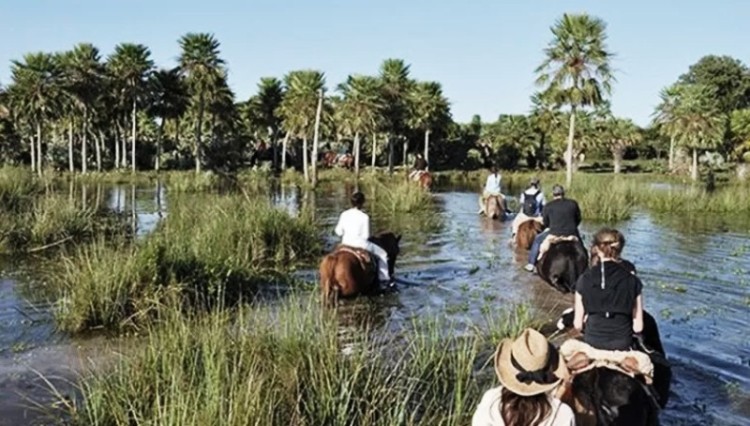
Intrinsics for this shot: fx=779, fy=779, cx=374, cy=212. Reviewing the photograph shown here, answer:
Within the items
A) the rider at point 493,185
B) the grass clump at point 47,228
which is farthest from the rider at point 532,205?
the grass clump at point 47,228

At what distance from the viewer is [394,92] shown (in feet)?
205

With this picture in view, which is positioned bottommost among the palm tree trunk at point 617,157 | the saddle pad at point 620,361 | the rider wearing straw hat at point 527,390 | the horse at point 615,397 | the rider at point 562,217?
the horse at point 615,397

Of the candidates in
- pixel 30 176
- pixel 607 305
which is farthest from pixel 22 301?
pixel 30 176

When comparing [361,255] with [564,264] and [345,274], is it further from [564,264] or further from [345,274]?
[564,264]

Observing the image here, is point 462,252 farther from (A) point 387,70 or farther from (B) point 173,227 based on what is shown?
(A) point 387,70

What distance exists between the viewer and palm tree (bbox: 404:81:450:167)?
66.1m

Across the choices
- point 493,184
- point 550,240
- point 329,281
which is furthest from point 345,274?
point 493,184

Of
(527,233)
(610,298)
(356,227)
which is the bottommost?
(527,233)

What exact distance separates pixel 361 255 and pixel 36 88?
50.9 meters

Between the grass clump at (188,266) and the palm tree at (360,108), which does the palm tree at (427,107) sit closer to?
the palm tree at (360,108)

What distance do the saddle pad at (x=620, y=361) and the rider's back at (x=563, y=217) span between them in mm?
7163

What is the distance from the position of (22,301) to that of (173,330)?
5.83 m

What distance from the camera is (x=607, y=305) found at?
5867 mm

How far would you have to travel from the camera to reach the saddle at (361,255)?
1127 centimetres
